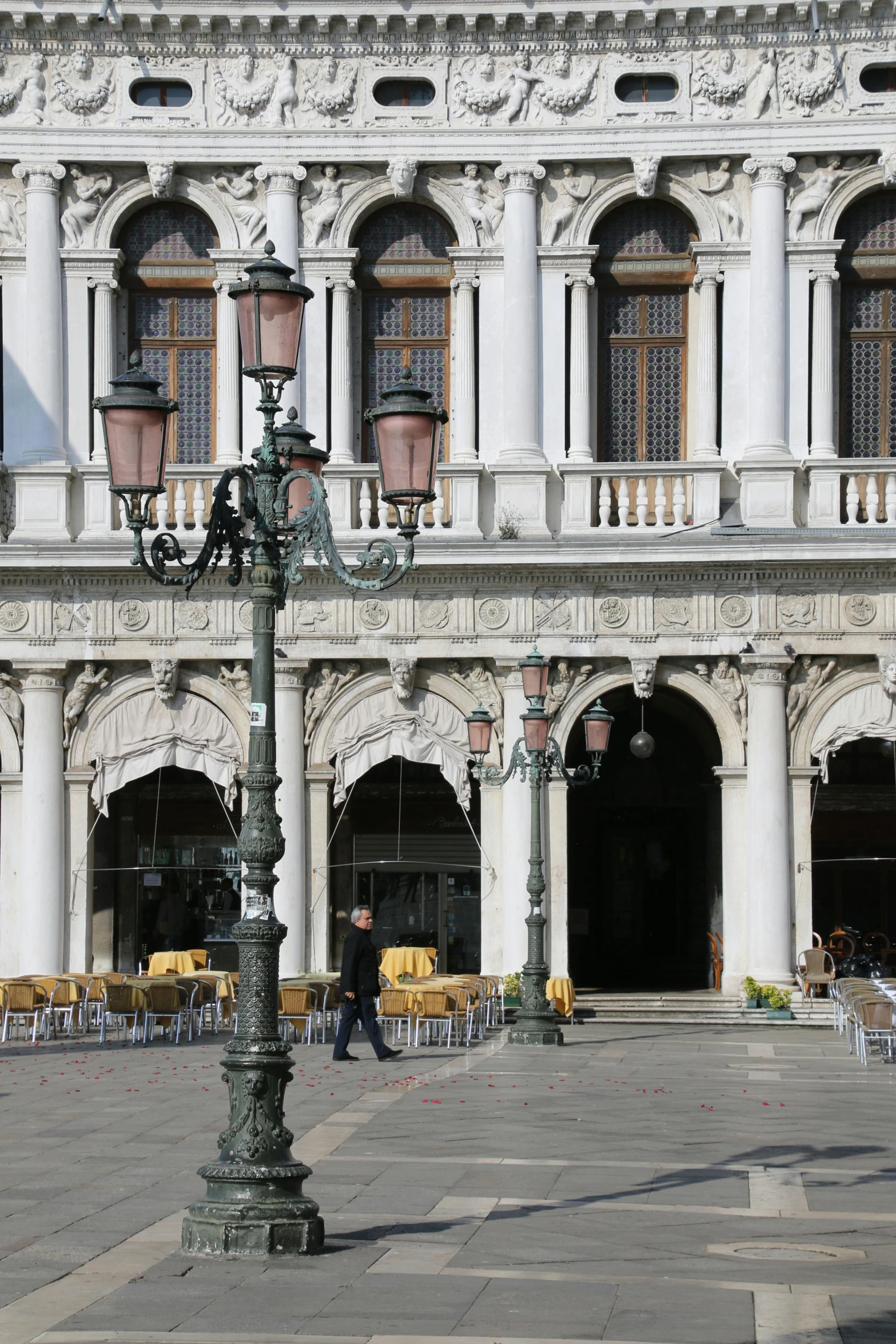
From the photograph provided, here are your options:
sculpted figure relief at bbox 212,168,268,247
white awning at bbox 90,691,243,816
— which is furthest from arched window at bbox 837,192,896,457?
white awning at bbox 90,691,243,816

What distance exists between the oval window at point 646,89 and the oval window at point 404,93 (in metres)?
2.71

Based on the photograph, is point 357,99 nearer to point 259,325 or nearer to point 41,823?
point 41,823

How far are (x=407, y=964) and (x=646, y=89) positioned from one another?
12.7 meters

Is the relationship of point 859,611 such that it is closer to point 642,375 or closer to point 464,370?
point 642,375

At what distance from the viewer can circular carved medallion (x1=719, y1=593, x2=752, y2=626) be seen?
27.9 m

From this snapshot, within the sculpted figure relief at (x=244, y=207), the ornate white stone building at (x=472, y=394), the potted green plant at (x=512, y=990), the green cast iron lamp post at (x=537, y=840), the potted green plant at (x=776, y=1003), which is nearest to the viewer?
the green cast iron lamp post at (x=537, y=840)

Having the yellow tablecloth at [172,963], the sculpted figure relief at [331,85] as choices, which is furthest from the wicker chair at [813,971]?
the sculpted figure relief at [331,85]

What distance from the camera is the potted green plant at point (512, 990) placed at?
27.2 m

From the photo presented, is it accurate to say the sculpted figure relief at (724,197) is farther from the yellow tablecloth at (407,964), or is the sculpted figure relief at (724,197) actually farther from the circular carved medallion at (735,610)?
the yellow tablecloth at (407,964)

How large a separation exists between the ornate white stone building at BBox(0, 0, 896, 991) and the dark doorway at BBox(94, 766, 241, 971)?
559mm

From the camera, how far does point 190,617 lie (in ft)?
92.8

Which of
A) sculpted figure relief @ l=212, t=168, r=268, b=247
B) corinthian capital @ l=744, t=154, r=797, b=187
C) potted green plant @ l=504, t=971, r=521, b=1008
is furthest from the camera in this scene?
sculpted figure relief @ l=212, t=168, r=268, b=247

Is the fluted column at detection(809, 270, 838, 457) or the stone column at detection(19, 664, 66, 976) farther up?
the fluted column at detection(809, 270, 838, 457)

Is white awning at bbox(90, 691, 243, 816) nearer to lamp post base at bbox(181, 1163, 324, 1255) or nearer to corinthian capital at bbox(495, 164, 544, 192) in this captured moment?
corinthian capital at bbox(495, 164, 544, 192)
